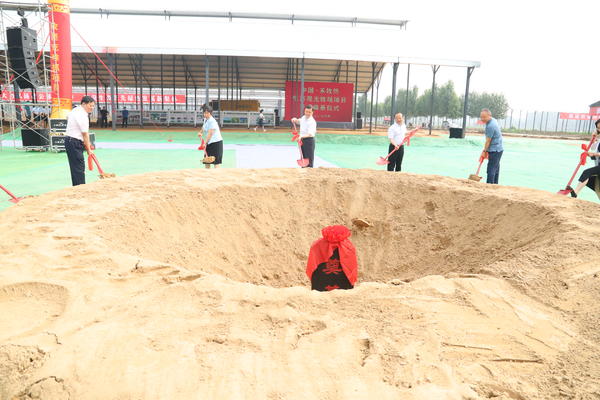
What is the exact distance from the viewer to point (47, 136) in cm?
1441

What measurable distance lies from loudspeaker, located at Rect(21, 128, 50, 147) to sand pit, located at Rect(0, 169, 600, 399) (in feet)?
35.1

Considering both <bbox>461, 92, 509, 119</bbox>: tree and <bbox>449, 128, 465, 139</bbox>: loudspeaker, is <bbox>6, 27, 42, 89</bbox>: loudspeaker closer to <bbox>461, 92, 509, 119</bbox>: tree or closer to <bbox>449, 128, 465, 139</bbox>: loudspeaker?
<bbox>449, 128, 465, 139</bbox>: loudspeaker

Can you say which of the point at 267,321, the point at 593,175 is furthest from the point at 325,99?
the point at 267,321

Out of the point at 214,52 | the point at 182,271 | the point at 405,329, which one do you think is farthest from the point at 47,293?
the point at 214,52

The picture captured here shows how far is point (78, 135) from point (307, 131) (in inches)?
179

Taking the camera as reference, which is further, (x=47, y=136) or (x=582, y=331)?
(x=47, y=136)

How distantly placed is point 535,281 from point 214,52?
19.9 metres

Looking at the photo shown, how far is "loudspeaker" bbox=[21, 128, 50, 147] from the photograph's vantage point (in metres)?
14.2

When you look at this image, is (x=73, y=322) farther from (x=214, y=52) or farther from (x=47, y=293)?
(x=214, y=52)

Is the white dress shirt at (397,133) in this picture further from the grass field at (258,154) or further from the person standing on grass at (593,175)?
the person standing on grass at (593,175)

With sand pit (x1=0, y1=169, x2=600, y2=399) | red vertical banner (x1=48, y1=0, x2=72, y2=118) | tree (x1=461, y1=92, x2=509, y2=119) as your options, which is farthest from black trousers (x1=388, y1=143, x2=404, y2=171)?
tree (x1=461, y1=92, x2=509, y2=119)

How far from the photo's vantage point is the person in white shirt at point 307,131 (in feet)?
29.6

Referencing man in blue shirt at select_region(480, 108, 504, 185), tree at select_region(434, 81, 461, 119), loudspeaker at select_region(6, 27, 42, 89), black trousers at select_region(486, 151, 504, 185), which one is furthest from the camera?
tree at select_region(434, 81, 461, 119)

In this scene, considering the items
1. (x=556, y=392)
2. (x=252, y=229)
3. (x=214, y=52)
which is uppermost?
(x=214, y=52)
